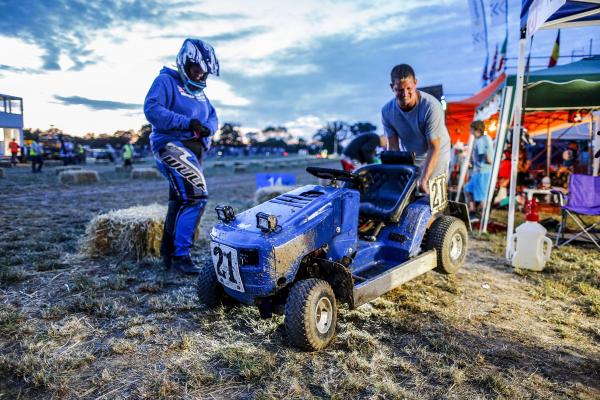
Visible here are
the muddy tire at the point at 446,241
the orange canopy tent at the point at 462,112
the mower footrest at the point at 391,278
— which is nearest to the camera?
the mower footrest at the point at 391,278

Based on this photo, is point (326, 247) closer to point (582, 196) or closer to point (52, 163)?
point (582, 196)

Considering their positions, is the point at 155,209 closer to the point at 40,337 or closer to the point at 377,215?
the point at 40,337

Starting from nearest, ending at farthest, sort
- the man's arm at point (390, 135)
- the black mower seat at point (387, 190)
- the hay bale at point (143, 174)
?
the black mower seat at point (387, 190) < the man's arm at point (390, 135) < the hay bale at point (143, 174)

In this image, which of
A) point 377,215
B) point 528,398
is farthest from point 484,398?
point 377,215

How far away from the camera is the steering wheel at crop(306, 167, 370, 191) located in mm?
3354

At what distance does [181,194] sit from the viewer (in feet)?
13.9

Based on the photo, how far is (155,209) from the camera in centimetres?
543

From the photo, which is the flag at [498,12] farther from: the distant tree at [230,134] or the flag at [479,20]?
the distant tree at [230,134]

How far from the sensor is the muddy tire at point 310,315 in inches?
102

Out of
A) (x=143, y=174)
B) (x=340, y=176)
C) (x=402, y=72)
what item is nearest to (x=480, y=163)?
(x=402, y=72)

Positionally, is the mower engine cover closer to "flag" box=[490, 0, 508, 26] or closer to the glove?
the glove

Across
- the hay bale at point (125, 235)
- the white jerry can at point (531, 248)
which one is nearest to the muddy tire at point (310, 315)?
the hay bale at point (125, 235)

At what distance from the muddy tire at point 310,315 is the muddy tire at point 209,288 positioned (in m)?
0.81

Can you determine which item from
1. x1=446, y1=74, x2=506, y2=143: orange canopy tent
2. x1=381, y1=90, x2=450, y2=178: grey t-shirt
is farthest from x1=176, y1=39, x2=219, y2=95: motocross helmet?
x1=446, y1=74, x2=506, y2=143: orange canopy tent
